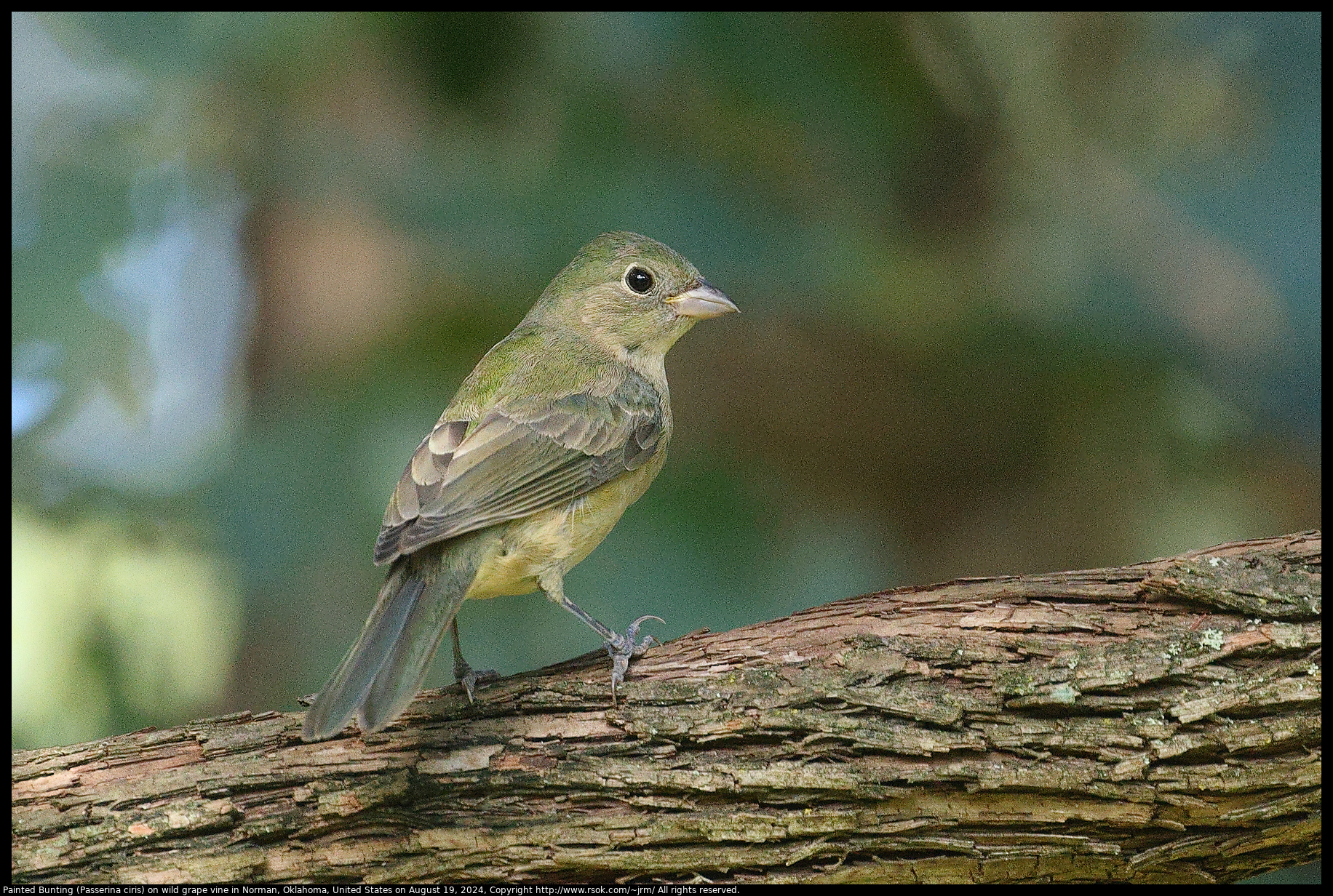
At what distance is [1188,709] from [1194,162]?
9.18 feet

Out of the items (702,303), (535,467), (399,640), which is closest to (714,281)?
(702,303)

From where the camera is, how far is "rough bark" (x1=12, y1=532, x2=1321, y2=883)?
278cm

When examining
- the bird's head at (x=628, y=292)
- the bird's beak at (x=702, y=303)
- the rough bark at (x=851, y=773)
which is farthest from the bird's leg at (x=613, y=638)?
the bird's beak at (x=702, y=303)

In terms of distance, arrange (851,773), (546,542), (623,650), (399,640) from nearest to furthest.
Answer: (851,773), (399,640), (623,650), (546,542)

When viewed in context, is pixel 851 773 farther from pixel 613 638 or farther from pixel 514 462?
pixel 514 462

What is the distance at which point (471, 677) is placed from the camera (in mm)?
3391

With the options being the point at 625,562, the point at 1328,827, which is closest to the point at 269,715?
the point at 625,562

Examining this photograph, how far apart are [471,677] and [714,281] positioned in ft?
6.71

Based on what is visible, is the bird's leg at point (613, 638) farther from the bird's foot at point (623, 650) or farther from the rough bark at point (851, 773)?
the rough bark at point (851, 773)

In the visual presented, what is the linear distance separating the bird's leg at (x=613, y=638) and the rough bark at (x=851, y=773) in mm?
111

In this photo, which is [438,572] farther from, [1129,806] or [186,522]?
[1129,806]

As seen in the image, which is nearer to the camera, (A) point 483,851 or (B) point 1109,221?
(A) point 483,851

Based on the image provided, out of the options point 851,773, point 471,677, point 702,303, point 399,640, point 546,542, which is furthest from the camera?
point 702,303
